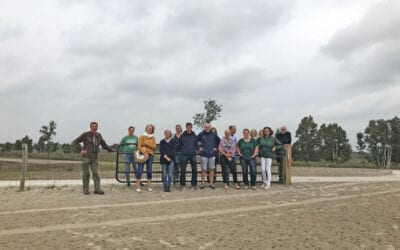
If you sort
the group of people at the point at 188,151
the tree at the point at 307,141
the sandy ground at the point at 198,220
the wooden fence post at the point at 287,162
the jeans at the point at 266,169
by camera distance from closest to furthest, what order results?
1. the sandy ground at the point at 198,220
2. the group of people at the point at 188,151
3. the jeans at the point at 266,169
4. the wooden fence post at the point at 287,162
5. the tree at the point at 307,141

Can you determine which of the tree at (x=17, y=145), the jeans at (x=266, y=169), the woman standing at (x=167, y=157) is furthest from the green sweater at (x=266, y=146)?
the tree at (x=17, y=145)

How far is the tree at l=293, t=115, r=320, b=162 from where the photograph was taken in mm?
62000

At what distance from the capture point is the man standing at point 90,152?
10.4m

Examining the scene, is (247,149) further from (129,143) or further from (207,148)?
(129,143)

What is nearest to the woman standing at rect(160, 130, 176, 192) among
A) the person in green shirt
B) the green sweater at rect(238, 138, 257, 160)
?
the person in green shirt

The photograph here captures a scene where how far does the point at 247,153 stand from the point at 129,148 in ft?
11.3

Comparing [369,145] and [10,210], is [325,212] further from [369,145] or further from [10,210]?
[369,145]

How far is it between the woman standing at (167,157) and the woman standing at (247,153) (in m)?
2.05

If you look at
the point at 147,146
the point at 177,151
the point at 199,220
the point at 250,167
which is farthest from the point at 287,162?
the point at 199,220

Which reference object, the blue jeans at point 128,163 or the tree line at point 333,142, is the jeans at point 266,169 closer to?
the blue jeans at point 128,163

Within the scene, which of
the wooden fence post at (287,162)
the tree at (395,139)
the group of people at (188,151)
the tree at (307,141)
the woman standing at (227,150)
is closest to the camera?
the group of people at (188,151)

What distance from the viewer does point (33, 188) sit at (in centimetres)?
1137

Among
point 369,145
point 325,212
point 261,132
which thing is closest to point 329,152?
point 369,145

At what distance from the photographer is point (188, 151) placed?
11.3 m
